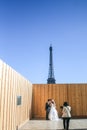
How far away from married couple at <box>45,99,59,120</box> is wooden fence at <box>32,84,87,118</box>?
1317mm

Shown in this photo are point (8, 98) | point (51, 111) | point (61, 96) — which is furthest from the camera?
point (61, 96)

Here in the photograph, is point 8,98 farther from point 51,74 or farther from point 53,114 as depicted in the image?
point 51,74

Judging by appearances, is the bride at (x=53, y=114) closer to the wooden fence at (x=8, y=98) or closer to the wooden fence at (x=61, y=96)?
the wooden fence at (x=61, y=96)

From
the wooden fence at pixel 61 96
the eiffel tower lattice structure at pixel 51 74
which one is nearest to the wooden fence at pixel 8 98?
the wooden fence at pixel 61 96

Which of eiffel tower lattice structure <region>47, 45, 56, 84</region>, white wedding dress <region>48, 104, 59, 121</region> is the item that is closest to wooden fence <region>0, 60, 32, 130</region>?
white wedding dress <region>48, 104, 59, 121</region>

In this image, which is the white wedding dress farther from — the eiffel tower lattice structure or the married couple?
the eiffel tower lattice structure

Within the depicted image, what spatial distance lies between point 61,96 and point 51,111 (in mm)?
2143

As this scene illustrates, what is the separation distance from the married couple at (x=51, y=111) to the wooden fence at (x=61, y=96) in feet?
4.32

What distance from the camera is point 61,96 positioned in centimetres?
1962

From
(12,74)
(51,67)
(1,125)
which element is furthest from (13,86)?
(51,67)

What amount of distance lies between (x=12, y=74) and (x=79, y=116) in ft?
32.0

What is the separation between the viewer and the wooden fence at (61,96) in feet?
63.5

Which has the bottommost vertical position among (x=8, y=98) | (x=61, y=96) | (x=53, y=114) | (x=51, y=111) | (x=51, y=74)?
(x=53, y=114)

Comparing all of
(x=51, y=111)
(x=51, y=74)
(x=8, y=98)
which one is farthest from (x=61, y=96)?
(x=51, y=74)
